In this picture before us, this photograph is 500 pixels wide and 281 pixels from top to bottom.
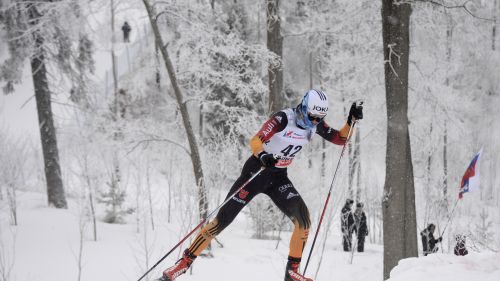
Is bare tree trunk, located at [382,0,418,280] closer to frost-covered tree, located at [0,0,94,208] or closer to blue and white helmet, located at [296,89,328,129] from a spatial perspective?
blue and white helmet, located at [296,89,328,129]

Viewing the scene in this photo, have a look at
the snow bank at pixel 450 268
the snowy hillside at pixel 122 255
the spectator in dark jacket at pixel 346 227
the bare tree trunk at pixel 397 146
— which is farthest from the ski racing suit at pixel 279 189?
the spectator in dark jacket at pixel 346 227

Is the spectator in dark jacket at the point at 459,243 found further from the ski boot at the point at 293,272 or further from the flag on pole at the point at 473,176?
the ski boot at the point at 293,272

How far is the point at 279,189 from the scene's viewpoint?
4.73 meters

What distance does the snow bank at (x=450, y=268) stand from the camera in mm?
3211

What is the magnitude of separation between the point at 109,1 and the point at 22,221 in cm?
676

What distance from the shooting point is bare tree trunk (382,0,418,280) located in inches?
227

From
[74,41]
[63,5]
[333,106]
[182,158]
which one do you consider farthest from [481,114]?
[63,5]

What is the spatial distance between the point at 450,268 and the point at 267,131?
2.11 metres

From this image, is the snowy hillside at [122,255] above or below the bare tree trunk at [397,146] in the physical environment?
below

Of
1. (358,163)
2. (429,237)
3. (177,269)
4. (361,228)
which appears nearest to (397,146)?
(177,269)

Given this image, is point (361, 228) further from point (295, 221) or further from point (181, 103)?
point (295, 221)

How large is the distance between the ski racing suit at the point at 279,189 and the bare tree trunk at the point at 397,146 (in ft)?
5.34

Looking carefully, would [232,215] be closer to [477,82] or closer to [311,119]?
[311,119]

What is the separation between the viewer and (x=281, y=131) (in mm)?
4559
